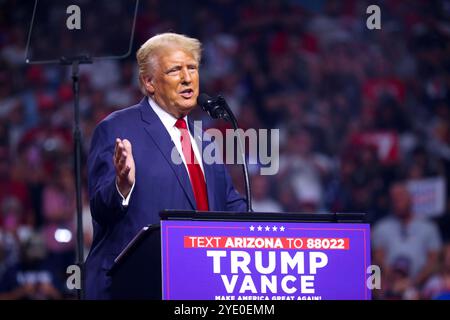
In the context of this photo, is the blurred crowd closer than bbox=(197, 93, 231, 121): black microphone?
No

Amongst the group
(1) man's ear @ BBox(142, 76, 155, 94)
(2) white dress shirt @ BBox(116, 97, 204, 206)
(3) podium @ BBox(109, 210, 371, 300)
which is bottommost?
(3) podium @ BBox(109, 210, 371, 300)

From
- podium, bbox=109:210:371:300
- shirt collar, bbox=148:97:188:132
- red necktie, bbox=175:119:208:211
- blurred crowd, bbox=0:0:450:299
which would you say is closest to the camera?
podium, bbox=109:210:371:300

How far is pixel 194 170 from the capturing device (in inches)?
172

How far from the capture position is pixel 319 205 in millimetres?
8281

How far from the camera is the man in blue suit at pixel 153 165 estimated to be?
4219 millimetres

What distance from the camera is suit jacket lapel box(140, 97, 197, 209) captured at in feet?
14.1

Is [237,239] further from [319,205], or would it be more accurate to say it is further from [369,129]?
[369,129]

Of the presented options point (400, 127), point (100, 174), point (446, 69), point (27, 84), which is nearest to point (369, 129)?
point (400, 127)

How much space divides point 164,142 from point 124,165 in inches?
19.4

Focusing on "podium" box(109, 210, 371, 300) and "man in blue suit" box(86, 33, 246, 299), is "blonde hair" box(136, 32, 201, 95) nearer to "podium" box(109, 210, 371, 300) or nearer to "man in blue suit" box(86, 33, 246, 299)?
"man in blue suit" box(86, 33, 246, 299)

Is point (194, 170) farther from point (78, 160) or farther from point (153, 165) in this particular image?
point (78, 160)

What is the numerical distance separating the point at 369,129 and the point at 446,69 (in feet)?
2.53

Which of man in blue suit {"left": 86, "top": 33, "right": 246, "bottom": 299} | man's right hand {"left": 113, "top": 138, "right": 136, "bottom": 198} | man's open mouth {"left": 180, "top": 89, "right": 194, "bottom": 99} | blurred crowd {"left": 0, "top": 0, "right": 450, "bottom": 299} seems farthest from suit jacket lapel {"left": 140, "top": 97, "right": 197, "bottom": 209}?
blurred crowd {"left": 0, "top": 0, "right": 450, "bottom": 299}

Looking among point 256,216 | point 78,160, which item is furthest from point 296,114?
point 256,216
